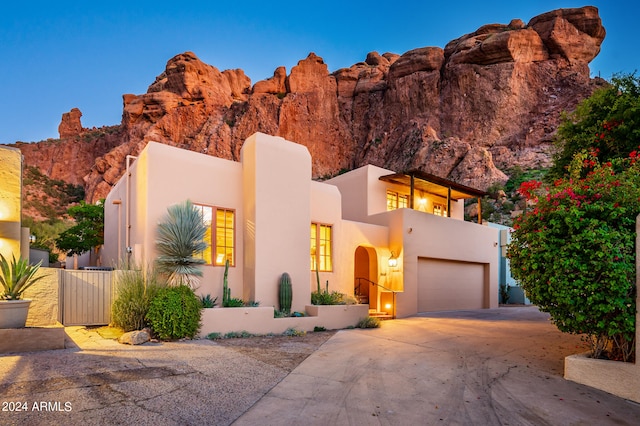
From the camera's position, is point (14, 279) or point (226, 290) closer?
point (14, 279)

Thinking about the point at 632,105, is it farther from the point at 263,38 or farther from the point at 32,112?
the point at 32,112

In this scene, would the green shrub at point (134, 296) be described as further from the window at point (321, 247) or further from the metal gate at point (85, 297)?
the window at point (321, 247)

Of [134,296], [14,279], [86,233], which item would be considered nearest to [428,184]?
[134,296]

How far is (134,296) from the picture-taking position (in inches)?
334

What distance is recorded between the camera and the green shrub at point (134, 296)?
8391 millimetres

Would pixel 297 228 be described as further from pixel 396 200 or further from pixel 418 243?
pixel 396 200

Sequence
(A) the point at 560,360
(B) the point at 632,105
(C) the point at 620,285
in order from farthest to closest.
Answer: (B) the point at 632,105
(A) the point at 560,360
(C) the point at 620,285

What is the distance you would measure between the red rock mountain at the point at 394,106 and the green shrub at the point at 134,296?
3097cm

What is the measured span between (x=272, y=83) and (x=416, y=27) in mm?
44797

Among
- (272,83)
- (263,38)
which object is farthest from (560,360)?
(263,38)

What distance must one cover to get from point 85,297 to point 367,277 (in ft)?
35.5

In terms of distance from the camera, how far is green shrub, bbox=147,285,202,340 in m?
8.16

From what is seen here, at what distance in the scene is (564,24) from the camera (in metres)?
42.8

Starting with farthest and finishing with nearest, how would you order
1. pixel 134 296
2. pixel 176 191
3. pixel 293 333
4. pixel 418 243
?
pixel 418 243 < pixel 176 191 < pixel 293 333 < pixel 134 296
